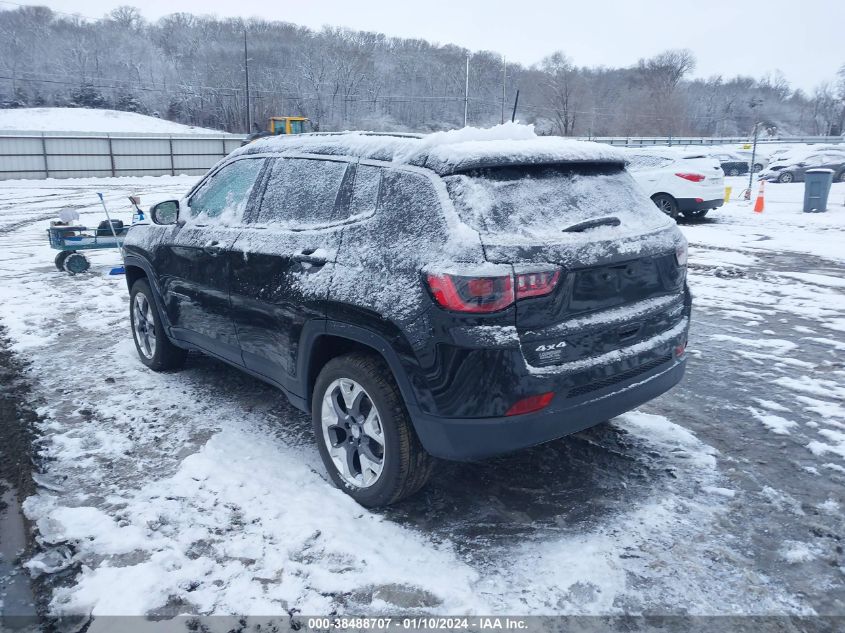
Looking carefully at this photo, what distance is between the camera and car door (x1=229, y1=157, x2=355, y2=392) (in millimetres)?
3510

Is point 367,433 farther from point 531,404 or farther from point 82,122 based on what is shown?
point 82,122

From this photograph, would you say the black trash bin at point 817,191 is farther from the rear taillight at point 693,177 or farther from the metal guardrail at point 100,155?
the metal guardrail at point 100,155

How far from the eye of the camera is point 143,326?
18.8ft

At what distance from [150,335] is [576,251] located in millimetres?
4116

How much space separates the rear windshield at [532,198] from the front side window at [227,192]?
6.01ft

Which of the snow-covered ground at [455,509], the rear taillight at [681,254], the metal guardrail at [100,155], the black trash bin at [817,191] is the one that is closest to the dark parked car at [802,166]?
the black trash bin at [817,191]

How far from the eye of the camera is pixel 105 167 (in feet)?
127

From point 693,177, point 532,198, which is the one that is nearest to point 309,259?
point 532,198

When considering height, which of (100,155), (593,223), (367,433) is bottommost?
(367,433)

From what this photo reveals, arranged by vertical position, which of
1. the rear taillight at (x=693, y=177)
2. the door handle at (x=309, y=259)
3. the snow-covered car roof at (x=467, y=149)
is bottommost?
the door handle at (x=309, y=259)

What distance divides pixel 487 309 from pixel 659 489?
167 centimetres

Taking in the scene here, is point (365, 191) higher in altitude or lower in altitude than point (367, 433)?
higher

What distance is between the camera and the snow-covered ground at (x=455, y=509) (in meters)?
2.79

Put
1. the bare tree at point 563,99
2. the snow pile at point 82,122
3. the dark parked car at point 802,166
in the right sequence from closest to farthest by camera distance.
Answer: the dark parked car at point 802,166, the snow pile at point 82,122, the bare tree at point 563,99
